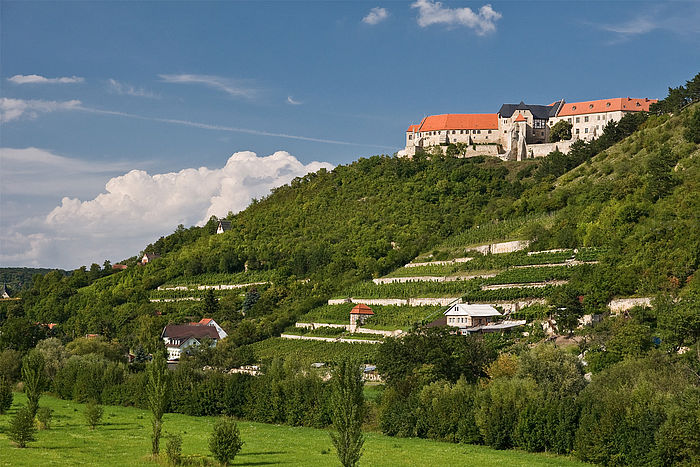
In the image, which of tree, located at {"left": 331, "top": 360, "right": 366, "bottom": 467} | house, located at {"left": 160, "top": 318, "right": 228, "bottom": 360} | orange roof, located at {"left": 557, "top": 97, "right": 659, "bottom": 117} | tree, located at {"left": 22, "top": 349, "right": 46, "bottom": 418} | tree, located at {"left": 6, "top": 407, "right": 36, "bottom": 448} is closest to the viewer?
tree, located at {"left": 331, "top": 360, "right": 366, "bottom": 467}

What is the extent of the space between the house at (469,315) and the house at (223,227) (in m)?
62.2

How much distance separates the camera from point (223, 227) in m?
121

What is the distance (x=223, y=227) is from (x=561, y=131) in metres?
49.9

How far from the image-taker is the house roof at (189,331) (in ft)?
263

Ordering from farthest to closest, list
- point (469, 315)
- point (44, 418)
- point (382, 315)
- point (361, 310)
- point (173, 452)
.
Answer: point (361, 310)
point (382, 315)
point (469, 315)
point (44, 418)
point (173, 452)

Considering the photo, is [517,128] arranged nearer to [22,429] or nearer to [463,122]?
[463,122]

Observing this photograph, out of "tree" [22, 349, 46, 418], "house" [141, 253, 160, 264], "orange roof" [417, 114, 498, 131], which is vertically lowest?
"tree" [22, 349, 46, 418]

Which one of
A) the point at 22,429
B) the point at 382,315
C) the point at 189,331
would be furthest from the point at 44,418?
the point at 189,331

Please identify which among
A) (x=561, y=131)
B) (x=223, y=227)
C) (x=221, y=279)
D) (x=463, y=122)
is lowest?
(x=221, y=279)

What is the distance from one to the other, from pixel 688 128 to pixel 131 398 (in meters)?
60.3

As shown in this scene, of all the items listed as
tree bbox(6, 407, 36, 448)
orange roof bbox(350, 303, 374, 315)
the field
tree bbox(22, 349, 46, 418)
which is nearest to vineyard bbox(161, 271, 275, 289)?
orange roof bbox(350, 303, 374, 315)

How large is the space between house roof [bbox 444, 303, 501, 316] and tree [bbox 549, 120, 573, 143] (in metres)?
55.7

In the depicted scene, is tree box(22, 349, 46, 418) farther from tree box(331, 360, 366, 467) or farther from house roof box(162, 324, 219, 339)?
house roof box(162, 324, 219, 339)

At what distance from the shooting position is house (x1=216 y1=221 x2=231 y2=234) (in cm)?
12073
